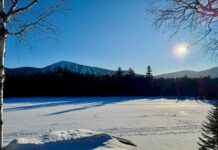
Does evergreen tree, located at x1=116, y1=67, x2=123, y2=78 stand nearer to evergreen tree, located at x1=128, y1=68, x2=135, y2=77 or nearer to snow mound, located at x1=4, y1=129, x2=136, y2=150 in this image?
evergreen tree, located at x1=128, y1=68, x2=135, y2=77

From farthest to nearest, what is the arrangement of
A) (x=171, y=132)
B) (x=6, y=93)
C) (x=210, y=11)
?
1. (x=6, y=93)
2. (x=171, y=132)
3. (x=210, y=11)

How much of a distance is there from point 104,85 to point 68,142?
4402 centimetres

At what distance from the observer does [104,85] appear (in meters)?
48.3

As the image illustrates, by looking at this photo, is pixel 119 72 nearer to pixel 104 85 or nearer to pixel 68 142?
pixel 104 85

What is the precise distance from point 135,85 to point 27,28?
4750 centimetres

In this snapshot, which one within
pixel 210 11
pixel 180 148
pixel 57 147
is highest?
pixel 210 11

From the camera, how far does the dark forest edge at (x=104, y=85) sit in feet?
144

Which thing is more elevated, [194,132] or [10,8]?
[10,8]

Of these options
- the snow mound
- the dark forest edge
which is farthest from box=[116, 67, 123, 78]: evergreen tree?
the snow mound

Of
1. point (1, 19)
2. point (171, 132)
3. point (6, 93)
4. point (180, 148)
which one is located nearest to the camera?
point (1, 19)

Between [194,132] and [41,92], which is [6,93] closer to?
[41,92]

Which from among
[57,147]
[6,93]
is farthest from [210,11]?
[6,93]

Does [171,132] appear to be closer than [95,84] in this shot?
Yes

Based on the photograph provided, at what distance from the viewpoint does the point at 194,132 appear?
11.1 meters
